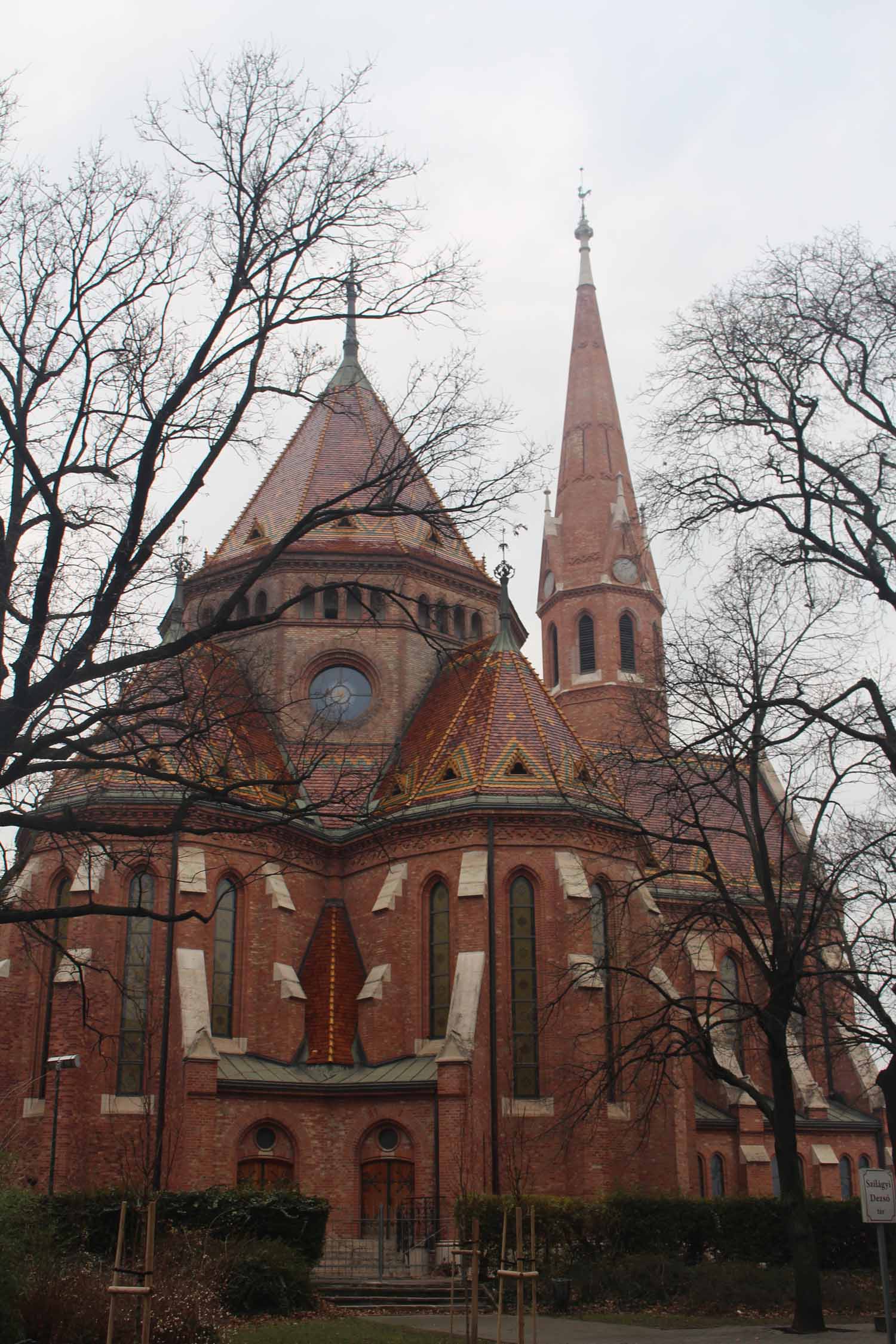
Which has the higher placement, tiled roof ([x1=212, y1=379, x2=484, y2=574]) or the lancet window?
tiled roof ([x1=212, y1=379, x2=484, y2=574])

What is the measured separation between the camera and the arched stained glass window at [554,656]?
166ft

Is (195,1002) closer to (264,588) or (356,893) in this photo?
(356,893)

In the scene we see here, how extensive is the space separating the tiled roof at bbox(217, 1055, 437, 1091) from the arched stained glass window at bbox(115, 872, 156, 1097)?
1.77 meters

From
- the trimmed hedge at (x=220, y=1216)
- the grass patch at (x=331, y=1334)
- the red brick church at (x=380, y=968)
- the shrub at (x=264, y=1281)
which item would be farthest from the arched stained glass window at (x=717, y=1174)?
the grass patch at (x=331, y=1334)

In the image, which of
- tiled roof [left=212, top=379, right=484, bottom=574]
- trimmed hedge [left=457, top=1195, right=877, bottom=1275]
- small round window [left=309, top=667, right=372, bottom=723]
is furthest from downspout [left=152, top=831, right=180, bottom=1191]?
tiled roof [left=212, top=379, right=484, bottom=574]

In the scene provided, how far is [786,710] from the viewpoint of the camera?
19.8 m

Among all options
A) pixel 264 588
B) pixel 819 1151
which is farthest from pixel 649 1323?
pixel 264 588

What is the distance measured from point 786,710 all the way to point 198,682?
28.3 feet

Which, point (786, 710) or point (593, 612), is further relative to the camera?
point (593, 612)

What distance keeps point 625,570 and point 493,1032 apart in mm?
24023

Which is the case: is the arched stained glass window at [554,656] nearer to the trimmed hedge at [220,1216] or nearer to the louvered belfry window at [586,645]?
the louvered belfry window at [586,645]

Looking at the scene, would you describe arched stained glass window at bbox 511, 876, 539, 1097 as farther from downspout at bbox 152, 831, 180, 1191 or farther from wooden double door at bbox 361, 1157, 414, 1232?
downspout at bbox 152, 831, 180, 1191

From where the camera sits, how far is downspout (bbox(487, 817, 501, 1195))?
94.9 ft

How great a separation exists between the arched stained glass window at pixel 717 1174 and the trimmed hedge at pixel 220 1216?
1550cm
